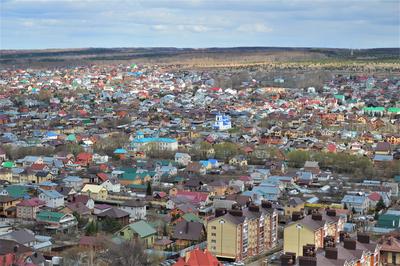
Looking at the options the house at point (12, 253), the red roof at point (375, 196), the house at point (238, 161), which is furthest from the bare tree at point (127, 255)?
the house at point (238, 161)

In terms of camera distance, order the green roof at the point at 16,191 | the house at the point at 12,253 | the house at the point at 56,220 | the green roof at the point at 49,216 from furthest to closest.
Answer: the green roof at the point at 16,191 < the green roof at the point at 49,216 < the house at the point at 56,220 < the house at the point at 12,253

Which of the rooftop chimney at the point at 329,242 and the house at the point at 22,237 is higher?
the rooftop chimney at the point at 329,242

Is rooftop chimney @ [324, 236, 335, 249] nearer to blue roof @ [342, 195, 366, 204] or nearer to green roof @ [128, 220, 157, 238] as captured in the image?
green roof @ [128, 220, 157, 238]

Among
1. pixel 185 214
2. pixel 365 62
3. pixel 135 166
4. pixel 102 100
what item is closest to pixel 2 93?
pixel 102 100

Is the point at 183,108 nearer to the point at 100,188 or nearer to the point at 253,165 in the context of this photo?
the point at 253,165

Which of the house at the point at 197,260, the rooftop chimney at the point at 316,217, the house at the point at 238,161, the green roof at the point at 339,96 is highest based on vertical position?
the rooftop chimney at the point at 316,217

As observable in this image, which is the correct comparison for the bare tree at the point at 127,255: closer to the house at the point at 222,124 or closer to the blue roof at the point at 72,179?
the blue roof at the point at 72,179

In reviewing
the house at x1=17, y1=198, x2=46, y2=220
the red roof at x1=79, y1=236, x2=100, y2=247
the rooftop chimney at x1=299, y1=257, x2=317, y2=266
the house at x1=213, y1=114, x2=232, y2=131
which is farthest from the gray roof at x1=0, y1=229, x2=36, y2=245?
the house at x1=213, y1=114, x2=232, y2=131

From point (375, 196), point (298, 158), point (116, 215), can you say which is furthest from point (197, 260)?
point (298, 158)
